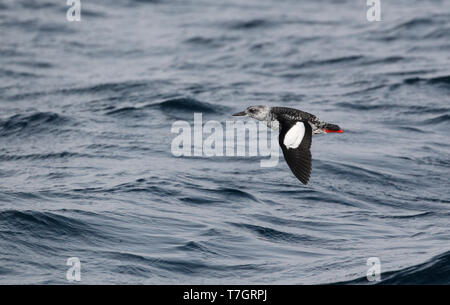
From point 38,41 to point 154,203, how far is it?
15.6 m

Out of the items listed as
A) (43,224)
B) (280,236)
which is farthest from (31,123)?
(280,236)

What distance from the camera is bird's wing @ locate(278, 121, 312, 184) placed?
1182 centimetres

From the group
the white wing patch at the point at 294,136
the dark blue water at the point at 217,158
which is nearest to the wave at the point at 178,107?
the dark blue water at the point at 217,158

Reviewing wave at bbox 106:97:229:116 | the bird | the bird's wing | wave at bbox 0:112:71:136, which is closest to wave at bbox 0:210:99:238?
the bird

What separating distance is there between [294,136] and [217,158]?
17.5 ft

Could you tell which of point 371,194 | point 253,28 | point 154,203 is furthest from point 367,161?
point 253,28

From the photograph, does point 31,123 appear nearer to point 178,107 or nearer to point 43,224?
point 178,107

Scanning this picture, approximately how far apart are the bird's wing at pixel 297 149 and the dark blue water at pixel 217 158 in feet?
4.53

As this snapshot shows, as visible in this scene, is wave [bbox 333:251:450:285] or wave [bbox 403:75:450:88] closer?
wave [bbox 333:251:450:285]

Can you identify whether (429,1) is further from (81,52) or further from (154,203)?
(154,203)

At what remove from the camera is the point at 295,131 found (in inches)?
483

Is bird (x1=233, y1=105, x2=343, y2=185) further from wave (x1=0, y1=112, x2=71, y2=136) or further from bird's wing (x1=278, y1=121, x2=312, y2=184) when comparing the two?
wave (x1=0, y1=112, x2=71, y2=136)

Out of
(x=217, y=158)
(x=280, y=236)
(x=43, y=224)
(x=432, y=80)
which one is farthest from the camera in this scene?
(x=432, y=80)

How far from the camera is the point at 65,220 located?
13531mm
